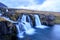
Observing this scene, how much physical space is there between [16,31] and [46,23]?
12.2 ft

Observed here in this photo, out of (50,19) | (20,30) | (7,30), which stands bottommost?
(20,30)

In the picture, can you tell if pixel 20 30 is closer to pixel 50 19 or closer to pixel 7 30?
pixel 7 30

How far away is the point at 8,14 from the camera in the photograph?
8.02 meters

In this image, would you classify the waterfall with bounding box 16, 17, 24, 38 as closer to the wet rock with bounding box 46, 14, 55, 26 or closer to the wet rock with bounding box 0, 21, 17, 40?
the wet rock with bounding box 0, 21, 17, 40

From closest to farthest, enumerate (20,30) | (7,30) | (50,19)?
(7,30), (20,30), (50,19)

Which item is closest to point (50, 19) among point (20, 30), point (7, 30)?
point (20, 30)

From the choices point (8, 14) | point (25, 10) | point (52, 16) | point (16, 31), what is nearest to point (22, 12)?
point (25, 10)

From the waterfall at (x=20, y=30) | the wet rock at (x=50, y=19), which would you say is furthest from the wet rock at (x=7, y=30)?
the wet rock at (x=50, y=19)

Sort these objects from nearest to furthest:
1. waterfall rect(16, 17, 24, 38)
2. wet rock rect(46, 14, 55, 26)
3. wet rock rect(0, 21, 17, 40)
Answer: wet rock rect(0, 21, 17, 40) < waterfall rect(16, 17, 24, 38) < wet rock rect(46, 14, 55, 26)

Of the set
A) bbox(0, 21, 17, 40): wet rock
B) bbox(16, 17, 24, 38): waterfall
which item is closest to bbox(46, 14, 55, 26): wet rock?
bbox(16, 17, 24, 38): waterfall

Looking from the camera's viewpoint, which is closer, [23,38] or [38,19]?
[23,38]

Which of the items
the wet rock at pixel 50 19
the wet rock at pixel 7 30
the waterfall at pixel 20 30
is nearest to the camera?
the wet rock at pixel 7 30

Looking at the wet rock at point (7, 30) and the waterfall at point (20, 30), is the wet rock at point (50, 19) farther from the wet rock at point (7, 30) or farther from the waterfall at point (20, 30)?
the wet rock at point (7, 30)

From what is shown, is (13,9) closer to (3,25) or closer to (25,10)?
(25,10)
